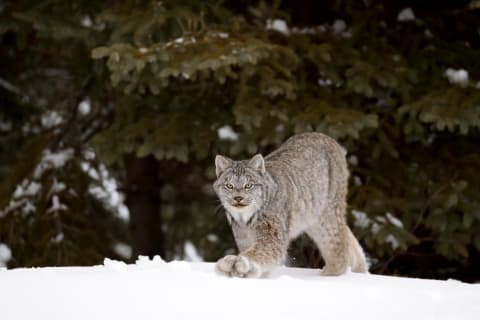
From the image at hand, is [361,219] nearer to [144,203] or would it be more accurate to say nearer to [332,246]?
[332,246]

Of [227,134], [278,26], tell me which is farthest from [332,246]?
[278,26]

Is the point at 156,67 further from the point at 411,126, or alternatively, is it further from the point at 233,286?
the point at 233,286

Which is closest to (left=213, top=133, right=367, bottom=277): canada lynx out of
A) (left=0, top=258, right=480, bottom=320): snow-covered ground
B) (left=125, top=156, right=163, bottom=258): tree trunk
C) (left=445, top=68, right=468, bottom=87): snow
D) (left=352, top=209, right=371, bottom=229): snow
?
(left=0, top=258, right=480, bottom=320): snow-covered ground

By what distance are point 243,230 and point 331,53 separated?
295 centimetres

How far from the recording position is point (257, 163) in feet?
19.8

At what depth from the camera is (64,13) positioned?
9008mm

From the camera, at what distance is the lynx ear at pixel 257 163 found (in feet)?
19.7

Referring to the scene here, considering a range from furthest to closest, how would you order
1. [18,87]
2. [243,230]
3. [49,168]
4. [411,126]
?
[18,87] < [49,168] < [411,126] < [243,230]

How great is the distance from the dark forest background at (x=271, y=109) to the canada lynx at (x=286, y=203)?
0.75 meters

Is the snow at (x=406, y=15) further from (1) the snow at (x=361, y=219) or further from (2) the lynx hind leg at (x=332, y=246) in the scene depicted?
(2) the lynx hind leg at (x=332, y=246)

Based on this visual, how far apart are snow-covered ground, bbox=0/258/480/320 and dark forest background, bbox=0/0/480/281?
2.79m

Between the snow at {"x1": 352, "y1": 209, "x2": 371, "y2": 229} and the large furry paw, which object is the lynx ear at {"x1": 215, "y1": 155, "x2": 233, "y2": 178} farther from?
the snow at {"x1": 352, "y1": 209, "x2": 371, "y2": 229}

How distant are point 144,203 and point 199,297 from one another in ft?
23.8

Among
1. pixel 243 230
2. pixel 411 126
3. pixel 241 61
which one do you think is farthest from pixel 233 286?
pixel 411 126
